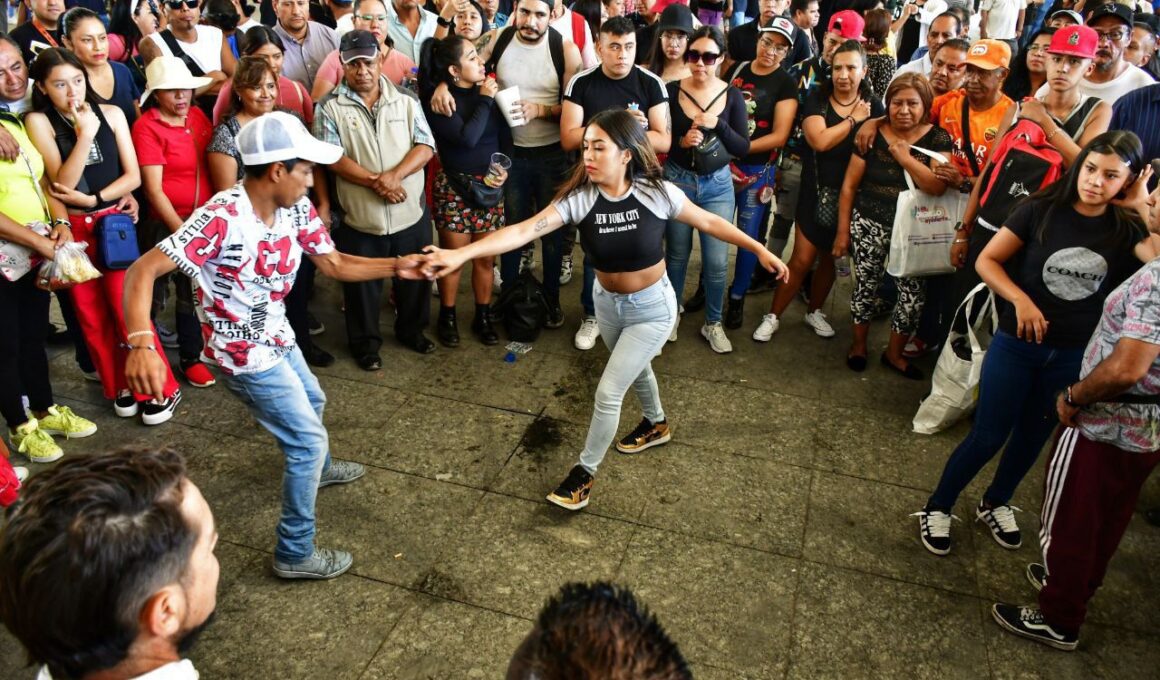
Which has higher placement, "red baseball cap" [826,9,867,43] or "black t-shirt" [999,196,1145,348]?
"red baseball cap" [826,9,867,43]

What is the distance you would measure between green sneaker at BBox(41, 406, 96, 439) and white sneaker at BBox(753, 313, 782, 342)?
437cm

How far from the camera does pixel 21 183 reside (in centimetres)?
416

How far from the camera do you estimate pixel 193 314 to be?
5.31m

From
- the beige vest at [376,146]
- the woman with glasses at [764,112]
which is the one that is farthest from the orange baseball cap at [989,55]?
the beige vest at [376,146]

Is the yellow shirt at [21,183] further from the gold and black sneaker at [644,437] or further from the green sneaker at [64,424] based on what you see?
the gold and black sneaker at [644,437]

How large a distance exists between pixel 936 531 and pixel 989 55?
279 cm

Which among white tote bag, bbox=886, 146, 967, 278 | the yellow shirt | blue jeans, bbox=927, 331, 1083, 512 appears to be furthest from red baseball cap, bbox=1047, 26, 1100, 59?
the yellow shirt

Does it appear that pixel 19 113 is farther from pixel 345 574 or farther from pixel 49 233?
pixel 345 574

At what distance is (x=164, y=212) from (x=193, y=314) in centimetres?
76

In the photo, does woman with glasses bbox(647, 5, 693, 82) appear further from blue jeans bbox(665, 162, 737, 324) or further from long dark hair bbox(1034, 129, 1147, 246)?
long dark hair bbox(1034, 129, 1147, 246)

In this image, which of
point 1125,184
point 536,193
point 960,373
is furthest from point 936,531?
point 536,193

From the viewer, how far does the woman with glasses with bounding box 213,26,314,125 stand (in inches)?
199

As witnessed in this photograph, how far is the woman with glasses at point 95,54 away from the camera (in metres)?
4.99

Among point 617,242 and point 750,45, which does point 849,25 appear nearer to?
point 750,45
